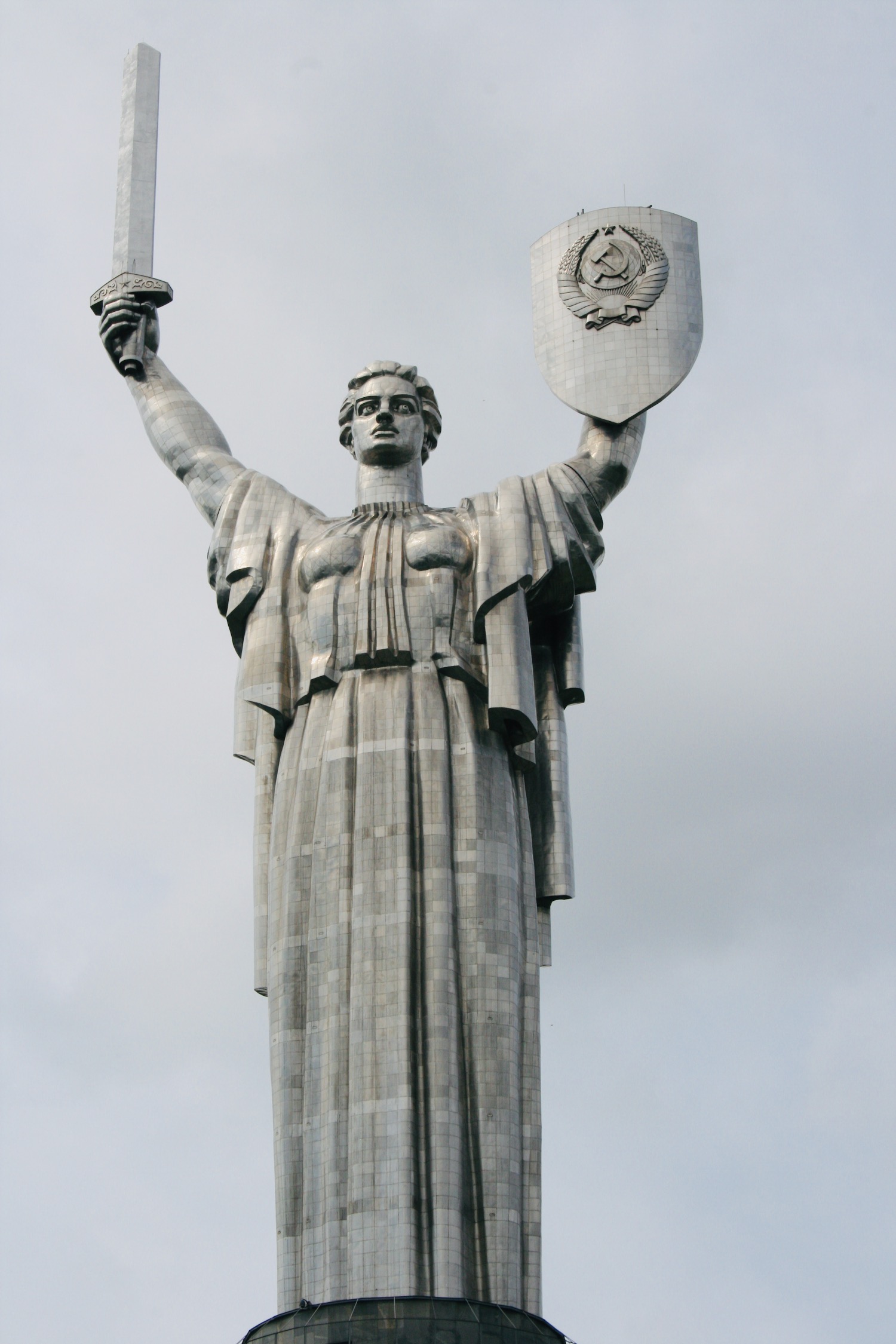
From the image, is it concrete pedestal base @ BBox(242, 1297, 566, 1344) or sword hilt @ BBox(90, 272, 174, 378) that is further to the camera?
sword hilt @ BBox(90, 272, 174, 378)

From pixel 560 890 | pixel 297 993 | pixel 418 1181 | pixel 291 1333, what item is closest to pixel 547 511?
pixel 560 890

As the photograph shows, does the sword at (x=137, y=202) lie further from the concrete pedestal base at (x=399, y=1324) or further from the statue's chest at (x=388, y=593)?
the concrete pedestal base at (x=399, y=1324)

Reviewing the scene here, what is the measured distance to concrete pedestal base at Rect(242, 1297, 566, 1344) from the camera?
15.6 metres

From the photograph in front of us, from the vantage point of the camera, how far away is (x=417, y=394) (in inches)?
797

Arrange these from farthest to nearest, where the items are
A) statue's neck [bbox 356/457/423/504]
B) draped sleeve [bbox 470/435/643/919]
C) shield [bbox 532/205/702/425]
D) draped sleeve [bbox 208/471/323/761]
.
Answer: statue's neck [bbox 356/457/423/504] → shield [bbox 532/205/702/425] → draped sleeve [bbox 208/471/323/761] → draped sleeve [bbox 470/435/643/919]

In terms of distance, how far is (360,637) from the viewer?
1859 cm

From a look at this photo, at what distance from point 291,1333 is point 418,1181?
5.01 ft

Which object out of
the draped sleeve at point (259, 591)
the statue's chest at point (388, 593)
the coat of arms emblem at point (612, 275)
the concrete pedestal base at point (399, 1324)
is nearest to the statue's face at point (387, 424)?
the draped sleeve at point (259, 591)

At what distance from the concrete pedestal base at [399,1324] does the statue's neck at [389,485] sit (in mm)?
7197

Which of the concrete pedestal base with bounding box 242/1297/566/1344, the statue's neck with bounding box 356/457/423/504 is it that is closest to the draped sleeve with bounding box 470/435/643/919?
the statue's neck with bounding box 356/457/423/504

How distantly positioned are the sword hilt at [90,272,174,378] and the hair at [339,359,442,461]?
6.83ft

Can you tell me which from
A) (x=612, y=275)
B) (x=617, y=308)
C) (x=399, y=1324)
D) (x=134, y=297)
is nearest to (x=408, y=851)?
(x=399, y=1324)

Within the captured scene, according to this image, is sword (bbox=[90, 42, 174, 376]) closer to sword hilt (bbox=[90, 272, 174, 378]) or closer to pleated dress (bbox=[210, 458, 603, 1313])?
sword hilt (bbox=[90, 272, 174, 378])

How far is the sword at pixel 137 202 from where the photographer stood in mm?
21000
